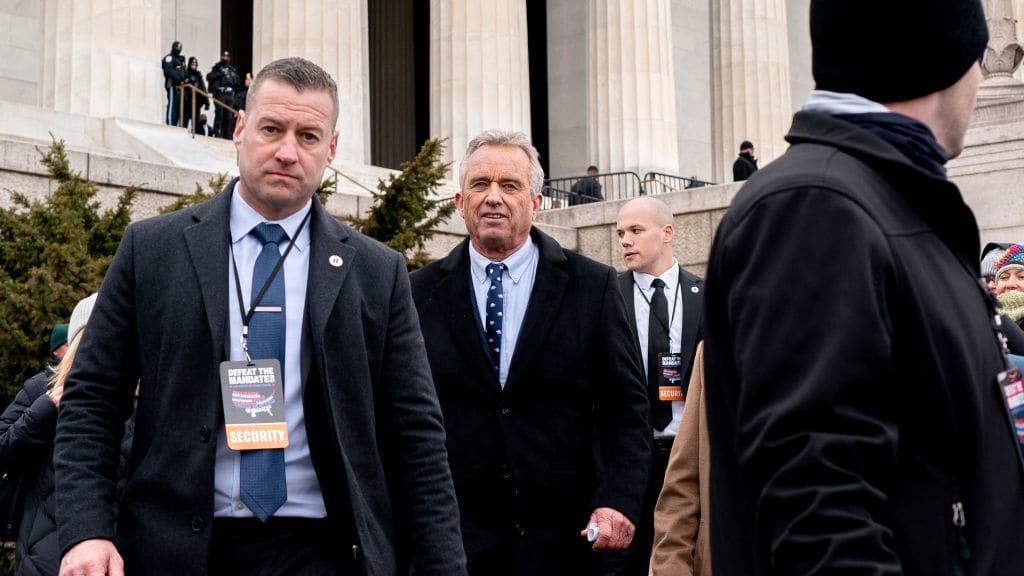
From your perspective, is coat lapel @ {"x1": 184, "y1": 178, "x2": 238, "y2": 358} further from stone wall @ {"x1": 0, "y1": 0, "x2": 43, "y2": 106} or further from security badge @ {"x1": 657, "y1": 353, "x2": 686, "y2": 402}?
stone wall @ {"x1": 0, "y1": 0, "x2": 43, "y2": 106}

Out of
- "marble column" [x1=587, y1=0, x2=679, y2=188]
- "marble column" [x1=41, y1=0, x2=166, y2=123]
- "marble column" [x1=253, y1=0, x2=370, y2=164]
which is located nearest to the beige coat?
"marble column" [x1=41, y1=0, x2=166, y2=123]

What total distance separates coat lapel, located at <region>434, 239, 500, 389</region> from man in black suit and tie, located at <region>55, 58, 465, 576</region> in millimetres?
1491

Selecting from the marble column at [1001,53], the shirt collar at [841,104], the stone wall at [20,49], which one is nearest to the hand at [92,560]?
the shirt collar at [841,104]

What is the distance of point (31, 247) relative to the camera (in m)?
11.0

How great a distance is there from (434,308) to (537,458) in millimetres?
814

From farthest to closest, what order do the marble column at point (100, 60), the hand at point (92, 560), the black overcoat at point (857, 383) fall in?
the marble column at point (100, 60) → the hand at point (92, 560) → the black overcoat at point (857, 383)

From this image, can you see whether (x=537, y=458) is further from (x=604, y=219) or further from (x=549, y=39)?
(x=549, y=39)

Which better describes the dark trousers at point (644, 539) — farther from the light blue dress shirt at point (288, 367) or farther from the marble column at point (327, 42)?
the marble column at point (327, 42)

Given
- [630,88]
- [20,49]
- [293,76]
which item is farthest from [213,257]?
[630,88]

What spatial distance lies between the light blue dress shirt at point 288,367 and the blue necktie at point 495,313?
1828 mm

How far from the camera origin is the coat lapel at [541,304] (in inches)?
234

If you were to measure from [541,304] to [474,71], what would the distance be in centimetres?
2262

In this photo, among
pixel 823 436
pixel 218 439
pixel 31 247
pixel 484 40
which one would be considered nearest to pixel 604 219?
pixel 484 40

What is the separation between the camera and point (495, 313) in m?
6.17
